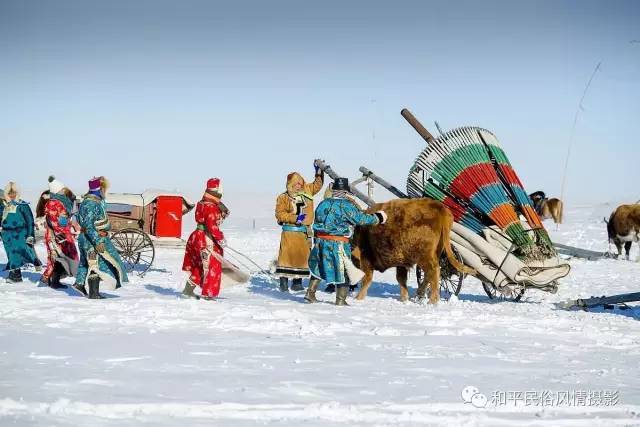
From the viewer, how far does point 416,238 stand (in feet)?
33.4

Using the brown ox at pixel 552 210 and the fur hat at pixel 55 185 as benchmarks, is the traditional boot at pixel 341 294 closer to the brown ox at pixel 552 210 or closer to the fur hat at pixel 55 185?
the fur hat at pixel 55 185

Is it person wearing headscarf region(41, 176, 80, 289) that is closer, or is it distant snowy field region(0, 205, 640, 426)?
distant snowy field region(0, 205, 640, 426)

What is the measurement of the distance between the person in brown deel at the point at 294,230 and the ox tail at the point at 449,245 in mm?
2128

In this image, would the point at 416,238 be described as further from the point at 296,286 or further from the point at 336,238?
the point at 296,286

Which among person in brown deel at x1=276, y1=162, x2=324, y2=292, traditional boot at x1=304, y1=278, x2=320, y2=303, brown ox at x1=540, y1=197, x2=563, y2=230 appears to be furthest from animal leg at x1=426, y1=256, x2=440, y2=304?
brown ox at x1=540, y1=197, x2=563, y2=230

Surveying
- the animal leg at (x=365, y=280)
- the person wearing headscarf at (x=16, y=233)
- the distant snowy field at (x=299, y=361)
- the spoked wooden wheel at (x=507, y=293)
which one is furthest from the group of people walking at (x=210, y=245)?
the person wearing headscarf at (x=16, y=233)

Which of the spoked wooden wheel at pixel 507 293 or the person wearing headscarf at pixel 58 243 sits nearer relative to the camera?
the spoked wooden wheel at pixel 507 293

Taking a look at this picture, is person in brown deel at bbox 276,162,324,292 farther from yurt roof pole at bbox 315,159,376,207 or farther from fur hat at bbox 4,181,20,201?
fur hat at bbox 4,181,20,201

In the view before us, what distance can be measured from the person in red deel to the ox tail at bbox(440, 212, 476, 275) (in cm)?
291

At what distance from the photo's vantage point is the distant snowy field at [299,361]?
4465 mm

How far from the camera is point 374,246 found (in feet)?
34.6

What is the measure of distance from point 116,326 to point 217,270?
2469mm

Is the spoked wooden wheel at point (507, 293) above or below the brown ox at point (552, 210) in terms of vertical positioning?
below

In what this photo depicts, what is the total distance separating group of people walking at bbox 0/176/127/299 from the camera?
9.70 m
